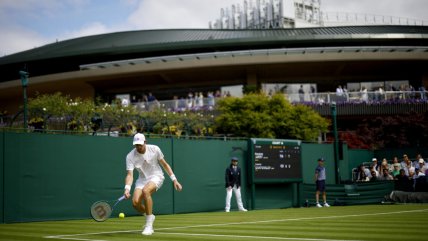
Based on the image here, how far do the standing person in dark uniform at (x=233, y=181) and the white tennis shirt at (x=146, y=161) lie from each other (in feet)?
37.3

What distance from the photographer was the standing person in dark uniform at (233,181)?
22.8 metres

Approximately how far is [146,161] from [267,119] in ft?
94.3

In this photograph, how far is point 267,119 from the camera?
131ft

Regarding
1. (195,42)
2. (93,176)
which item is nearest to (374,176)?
(93,176)

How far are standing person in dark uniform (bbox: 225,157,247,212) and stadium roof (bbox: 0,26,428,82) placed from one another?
3533 cm

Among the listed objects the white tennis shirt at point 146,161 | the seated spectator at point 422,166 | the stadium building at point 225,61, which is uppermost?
the stadium building at point 225,61

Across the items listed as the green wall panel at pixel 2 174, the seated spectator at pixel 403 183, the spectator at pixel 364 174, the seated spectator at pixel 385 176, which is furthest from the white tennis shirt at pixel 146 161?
the spectator at pixel 364 174

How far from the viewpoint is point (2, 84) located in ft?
209

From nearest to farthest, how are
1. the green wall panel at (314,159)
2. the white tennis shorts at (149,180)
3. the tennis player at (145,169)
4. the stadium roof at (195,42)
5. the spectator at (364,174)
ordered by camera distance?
the tennis player at (145,169), the white tennis shorts at (149,180), the green wall panel at (314,159), the spectator at (364,174), the stadium roof at (195,42)

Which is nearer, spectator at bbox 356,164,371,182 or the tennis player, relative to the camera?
the tennis player

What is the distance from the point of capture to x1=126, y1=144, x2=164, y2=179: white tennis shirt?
37.6 ft

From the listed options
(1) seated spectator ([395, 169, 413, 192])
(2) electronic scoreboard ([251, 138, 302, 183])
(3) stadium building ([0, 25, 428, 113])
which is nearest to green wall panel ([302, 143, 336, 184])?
(2) electronic scoreboard ([251, 138, 302, 183])

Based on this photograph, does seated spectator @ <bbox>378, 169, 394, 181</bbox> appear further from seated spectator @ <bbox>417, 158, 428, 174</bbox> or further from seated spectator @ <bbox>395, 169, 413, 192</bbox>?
seated spectator @ <bbox>417, 158, 428, 174</bbox>

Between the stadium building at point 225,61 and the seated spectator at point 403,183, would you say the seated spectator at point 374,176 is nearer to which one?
the seated spectator at point 403,183
